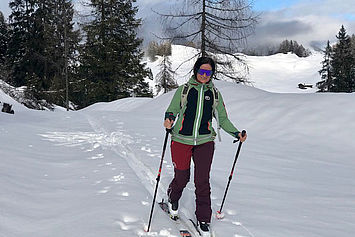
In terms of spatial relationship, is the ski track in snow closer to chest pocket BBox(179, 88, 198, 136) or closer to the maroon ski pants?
the maroon ski pants

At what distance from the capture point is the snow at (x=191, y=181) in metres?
3.37

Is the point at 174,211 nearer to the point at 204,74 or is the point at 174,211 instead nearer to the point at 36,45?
the point at 204,74

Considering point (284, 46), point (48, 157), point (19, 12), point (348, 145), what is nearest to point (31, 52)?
point (19, 12)

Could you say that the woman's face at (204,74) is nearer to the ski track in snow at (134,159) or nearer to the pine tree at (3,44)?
the ski track in snow at (134,159)

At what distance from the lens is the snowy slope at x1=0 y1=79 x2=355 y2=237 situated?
336 centimetres

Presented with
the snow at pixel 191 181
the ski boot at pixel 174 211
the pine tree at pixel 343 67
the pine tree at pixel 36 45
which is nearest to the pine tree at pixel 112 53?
the pine tree at pixel 36 45

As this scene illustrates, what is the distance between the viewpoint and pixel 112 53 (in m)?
33.1

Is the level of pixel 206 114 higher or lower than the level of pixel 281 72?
lower

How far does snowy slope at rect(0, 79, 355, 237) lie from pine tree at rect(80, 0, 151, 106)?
24.5m

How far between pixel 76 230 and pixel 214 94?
2.22 m

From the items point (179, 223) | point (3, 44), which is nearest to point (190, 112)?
point (179, 223)

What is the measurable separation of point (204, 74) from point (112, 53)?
31.7 meters

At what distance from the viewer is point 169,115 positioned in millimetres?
3230

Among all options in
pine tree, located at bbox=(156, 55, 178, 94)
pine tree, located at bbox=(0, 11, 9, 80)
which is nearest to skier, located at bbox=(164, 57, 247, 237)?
pine tree, located at bbox=(156, 55, 178, 94)
